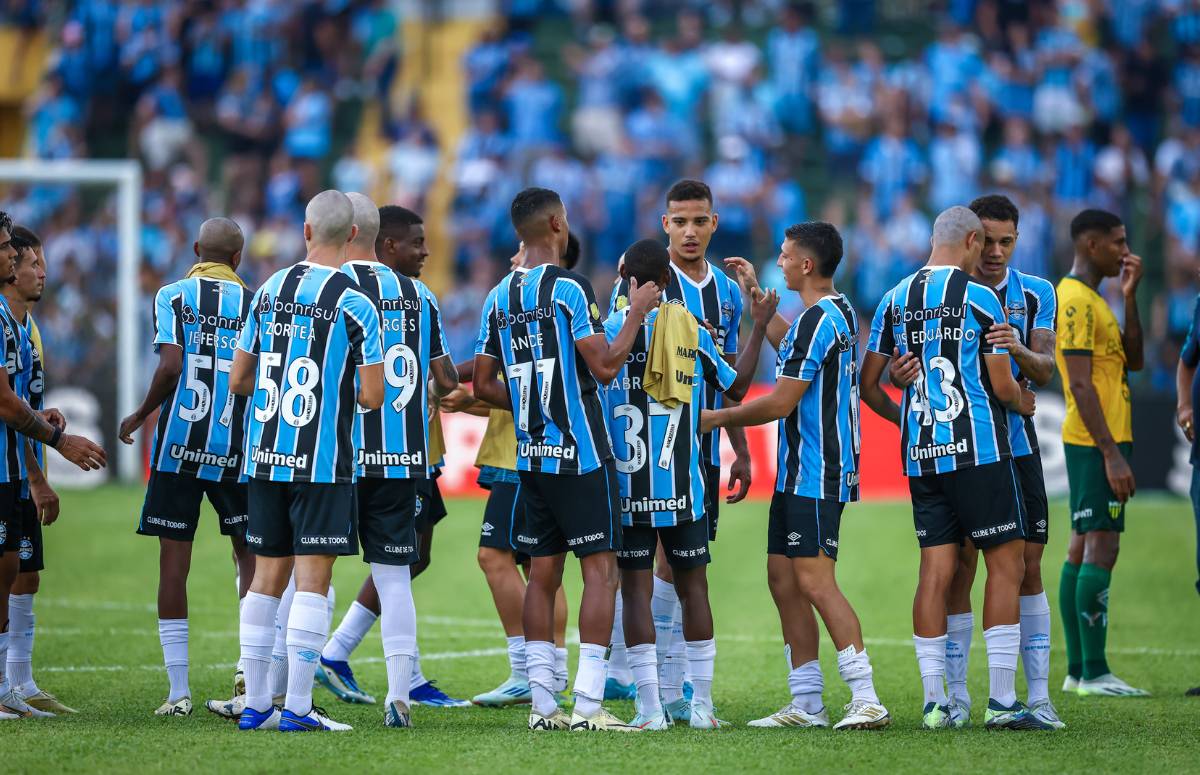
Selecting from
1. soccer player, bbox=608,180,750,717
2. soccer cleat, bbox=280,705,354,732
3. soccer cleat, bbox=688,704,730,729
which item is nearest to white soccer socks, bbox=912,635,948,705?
soccer cleat, bbox=688,704,730,729

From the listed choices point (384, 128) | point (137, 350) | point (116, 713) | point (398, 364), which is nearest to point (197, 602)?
point (116, 713)

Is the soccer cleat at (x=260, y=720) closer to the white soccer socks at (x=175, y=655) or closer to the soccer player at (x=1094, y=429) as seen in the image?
the white soccer socks at (x=175, y=655)

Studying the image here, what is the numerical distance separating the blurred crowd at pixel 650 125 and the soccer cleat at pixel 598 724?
14.6m

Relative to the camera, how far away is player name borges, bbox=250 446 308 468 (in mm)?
6977

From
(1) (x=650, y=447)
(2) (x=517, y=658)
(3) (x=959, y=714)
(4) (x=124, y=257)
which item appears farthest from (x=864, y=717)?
(4) (x=124, y=257)

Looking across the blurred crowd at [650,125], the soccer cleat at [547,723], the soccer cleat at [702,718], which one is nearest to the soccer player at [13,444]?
the soccer cleat at [547,723]

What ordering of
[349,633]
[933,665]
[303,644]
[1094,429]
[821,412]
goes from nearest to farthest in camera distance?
[303,644], [933,665], [821,412], [349,633], [1094,429]

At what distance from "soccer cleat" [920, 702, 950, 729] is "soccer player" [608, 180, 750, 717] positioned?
1258 millimetres

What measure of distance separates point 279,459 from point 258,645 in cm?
88

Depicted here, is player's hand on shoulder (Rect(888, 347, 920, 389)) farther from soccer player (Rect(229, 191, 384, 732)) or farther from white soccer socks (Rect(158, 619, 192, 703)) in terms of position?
white soccer socks (Rect(158, 619, 192, 703))

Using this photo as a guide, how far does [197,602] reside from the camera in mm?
12430

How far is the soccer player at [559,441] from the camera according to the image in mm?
7152

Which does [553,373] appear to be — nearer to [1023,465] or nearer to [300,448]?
[300,448]

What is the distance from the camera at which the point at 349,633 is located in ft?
27.9
